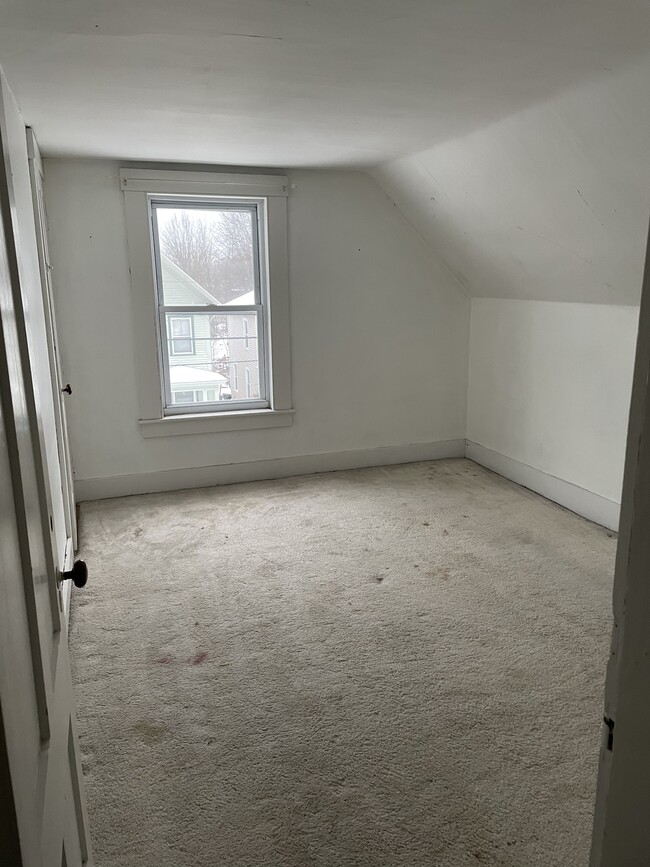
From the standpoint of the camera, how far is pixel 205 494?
4328mm

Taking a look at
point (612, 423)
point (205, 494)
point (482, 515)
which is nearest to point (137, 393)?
point (205, 494)

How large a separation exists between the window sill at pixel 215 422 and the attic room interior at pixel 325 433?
37 millimetres

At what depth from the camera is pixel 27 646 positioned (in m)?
0.82

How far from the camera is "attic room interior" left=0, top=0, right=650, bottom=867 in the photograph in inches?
56.7

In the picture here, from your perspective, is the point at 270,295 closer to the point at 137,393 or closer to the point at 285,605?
the point at 137,393

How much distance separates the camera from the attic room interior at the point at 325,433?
144cm

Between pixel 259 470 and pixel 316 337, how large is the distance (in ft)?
3.47

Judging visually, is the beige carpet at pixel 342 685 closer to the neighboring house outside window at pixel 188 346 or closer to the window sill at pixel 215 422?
the window sill at pixel 215 422

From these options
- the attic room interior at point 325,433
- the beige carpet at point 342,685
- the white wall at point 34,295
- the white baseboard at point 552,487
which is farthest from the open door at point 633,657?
the white baseboard at point 552,487

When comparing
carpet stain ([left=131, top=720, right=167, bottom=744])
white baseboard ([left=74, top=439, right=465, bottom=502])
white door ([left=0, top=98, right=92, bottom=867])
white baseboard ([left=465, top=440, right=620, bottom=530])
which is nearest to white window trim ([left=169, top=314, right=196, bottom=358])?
white baseboard ([left=74, top=439, right=465, bottom=502])

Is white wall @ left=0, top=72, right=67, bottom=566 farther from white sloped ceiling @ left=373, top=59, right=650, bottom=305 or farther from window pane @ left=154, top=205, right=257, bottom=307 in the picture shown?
white sloped ceiling @ left=373, top=59, right=650, bottom=305

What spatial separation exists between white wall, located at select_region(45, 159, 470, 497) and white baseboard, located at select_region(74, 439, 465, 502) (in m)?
0.02

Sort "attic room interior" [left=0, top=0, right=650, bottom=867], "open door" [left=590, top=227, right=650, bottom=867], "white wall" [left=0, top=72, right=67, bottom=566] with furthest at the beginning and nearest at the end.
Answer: "white wall" [left=0, top=72, right=67, bottom=566], "attic room interior" [left=0, top=0, right=650, bottom=867], "open door" [left=590, top=227, right=650, bottom=867]

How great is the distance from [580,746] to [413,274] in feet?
11.3
